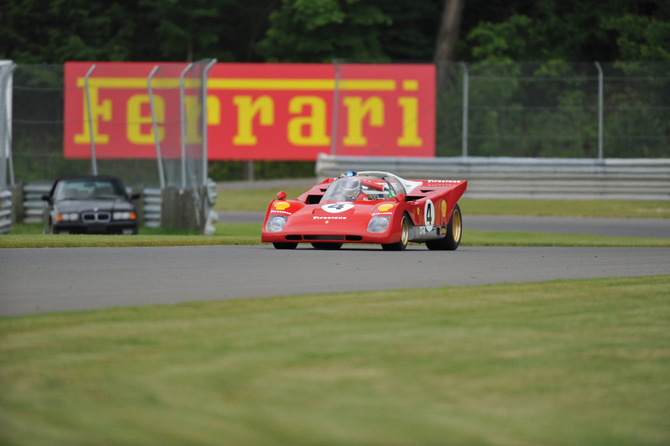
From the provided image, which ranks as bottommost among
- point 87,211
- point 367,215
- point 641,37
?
point 87,211

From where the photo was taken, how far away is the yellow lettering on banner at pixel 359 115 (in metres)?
29.3

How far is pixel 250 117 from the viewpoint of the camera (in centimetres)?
3266

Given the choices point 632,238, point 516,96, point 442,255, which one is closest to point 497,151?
point 516,96

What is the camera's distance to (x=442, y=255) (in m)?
13.1

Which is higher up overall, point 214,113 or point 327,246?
point 214,113

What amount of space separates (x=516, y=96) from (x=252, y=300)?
20393 mm

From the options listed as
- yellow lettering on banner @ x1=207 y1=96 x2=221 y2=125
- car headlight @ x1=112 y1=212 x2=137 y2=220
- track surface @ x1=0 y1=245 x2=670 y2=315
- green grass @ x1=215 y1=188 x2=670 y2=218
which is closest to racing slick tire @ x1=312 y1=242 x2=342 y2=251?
track surface @ x1=0 y1=245 x2=670 y2=315

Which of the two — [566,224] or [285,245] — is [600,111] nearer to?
[566,224]

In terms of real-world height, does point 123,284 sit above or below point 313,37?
below

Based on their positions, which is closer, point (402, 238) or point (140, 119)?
point (402, 238)

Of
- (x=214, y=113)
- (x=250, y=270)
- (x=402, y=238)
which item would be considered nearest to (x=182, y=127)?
(x=402, y=238)

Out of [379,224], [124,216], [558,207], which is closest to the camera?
[379,224]

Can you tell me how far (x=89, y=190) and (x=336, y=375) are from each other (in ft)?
49.0

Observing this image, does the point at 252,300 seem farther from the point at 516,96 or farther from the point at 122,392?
the point at 516,96
